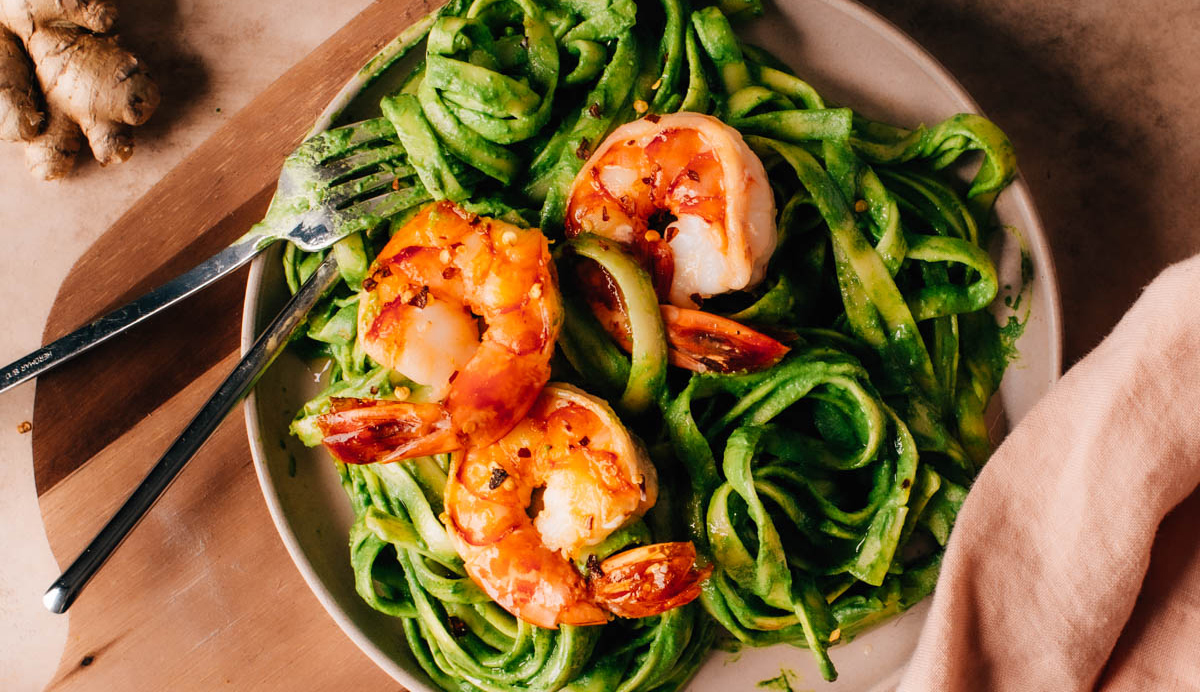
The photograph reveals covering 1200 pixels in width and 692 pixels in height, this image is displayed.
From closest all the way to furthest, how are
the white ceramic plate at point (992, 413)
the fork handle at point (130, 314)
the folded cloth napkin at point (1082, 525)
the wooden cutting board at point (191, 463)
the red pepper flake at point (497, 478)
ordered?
the red pepper flake at point (497, 478) < the folded cloth napkin at point (1082, 525) < the white ceramic plate at point (992, 413) < the fork handle at point (130, 314) < the wooden cutting board at point (191, 463)

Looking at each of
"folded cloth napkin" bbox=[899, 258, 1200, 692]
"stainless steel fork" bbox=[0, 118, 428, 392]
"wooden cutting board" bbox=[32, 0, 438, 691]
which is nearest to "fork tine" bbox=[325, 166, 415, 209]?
"stainless steel fork" bbox=[0, 118, 428, 392]

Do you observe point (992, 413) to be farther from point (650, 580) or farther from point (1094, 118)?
point (650, 580)

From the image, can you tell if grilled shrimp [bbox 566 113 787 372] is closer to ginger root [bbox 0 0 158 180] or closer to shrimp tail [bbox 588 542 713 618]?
shrimp tail [bbox 588 542 713 618]

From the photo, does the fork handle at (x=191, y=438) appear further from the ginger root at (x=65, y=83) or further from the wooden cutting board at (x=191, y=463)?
the ginger root at (x=65, y=83)

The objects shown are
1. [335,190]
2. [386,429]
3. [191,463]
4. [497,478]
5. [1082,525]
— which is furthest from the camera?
[191,463]

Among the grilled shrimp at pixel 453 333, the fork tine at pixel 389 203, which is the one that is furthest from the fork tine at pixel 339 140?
the grilled shrimp at pixel 453 333

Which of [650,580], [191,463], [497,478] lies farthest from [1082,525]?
[191,463]
